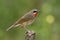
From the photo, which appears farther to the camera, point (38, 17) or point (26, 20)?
point (38, 17)

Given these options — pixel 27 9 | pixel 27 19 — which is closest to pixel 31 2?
pixel 27 9

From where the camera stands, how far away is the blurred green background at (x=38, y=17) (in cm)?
1045

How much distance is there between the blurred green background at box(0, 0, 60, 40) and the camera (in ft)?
34.3

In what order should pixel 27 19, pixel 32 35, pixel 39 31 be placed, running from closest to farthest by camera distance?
1. pixel 32 35
2. pixel 27 19
3. pixel 39 31

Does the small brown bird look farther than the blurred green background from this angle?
No

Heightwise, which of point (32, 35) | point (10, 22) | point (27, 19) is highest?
point (10, 22)

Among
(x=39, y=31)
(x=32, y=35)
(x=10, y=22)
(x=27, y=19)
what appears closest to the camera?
(x=32, y=35)

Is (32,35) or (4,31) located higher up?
(4,31)

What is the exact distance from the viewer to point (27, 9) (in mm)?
11516

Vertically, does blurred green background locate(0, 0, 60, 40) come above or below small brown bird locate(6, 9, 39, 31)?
above

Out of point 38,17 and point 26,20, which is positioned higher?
point 38,17

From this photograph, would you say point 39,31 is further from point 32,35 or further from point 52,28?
point 32,35

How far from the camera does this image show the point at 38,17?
11141 mm

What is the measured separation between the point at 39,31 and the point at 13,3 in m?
1.34
